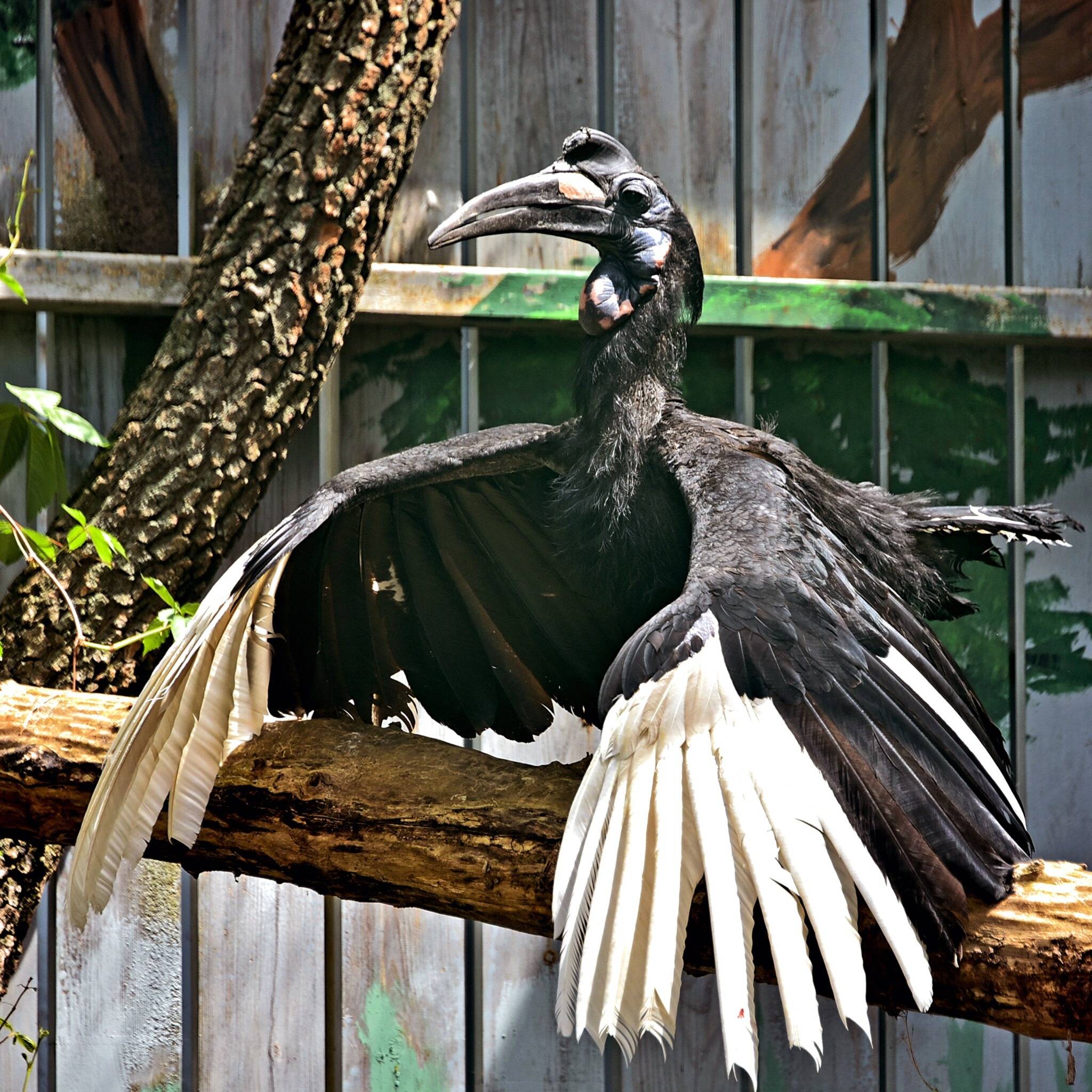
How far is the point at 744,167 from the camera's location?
2252 mm

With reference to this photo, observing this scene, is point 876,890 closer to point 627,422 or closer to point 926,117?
point 627,422

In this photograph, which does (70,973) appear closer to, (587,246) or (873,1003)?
(873,1003)

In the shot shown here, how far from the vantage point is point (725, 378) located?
2.26 meters

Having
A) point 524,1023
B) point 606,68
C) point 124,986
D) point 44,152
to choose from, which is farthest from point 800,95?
point 124,986

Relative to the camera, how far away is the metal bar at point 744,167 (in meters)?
2.23

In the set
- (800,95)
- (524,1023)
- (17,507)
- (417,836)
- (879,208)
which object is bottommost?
(524,1023)

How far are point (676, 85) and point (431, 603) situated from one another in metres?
1.21

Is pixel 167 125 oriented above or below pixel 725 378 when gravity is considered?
above

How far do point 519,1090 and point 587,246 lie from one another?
5.68 feet

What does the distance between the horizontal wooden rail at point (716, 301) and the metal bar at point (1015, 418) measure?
0.10 meters

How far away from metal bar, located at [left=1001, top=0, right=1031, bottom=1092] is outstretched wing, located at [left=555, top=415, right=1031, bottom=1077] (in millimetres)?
1091

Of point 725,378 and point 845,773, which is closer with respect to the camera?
point 845,773

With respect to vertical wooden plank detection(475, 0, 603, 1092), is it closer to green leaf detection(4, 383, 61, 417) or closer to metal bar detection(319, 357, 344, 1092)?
metal bar detection(319, 357, 344, 1092)

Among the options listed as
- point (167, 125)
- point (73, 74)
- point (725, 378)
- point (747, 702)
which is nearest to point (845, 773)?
point (747, 702)
